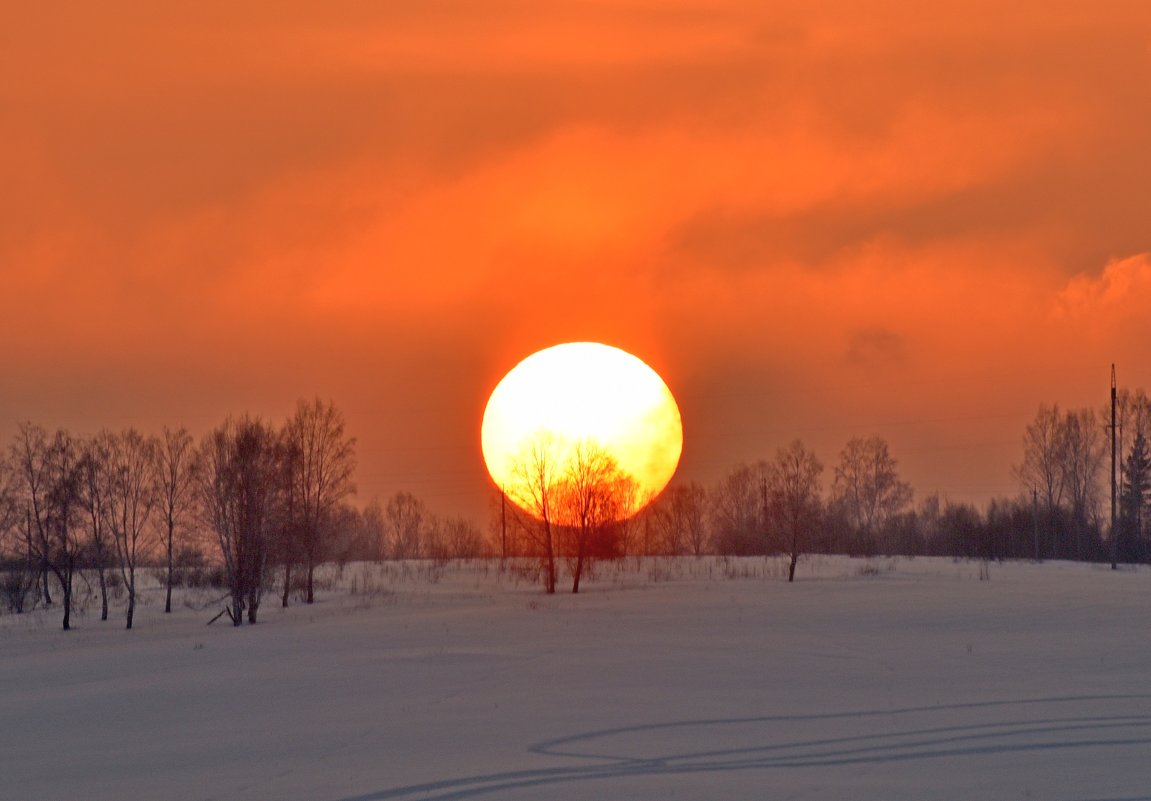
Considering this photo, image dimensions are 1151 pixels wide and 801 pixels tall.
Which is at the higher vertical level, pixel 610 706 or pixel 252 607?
pixel 610 706

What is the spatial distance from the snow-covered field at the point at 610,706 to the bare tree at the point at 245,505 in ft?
23.2

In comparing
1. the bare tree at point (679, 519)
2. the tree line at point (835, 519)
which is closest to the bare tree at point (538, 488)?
the tree line at point (835, 519)

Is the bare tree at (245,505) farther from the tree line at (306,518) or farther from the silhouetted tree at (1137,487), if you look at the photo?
the silhouetted tree at (1137,487)

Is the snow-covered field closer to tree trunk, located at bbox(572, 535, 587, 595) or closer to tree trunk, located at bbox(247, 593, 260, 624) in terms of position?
tree trunk, located at bbox(247, 593, 260, 624)

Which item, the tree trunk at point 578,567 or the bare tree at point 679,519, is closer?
the tree trunk at point 578,567

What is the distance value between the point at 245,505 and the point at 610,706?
109 ft

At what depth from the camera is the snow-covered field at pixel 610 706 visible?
13117 millimetres

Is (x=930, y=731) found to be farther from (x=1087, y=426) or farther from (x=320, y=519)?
(x=1087, y=426)

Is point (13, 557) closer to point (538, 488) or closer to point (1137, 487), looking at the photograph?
point (538, 488)

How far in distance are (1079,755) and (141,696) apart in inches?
623

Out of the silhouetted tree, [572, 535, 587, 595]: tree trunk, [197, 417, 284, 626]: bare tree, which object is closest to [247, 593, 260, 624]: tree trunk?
[197, 417, 284, 626]: bare tree

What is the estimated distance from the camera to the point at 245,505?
4900 cm

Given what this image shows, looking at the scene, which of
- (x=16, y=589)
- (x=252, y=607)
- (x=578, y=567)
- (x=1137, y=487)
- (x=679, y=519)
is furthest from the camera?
(x=679, y=519)

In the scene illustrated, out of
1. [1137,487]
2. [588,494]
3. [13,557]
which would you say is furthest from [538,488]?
[1137,487]
